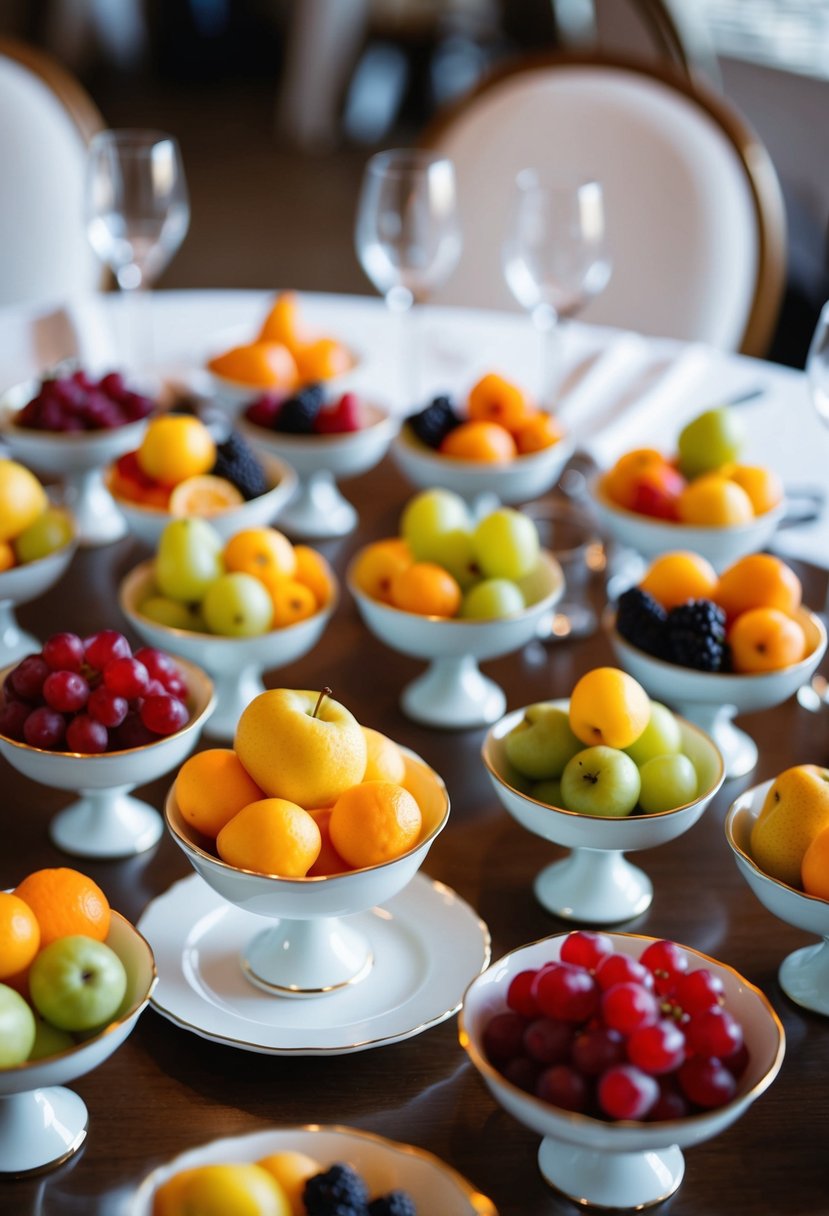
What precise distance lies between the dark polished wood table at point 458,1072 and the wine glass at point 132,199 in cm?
76

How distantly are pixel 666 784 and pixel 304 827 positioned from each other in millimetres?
233

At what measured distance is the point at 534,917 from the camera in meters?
0.87

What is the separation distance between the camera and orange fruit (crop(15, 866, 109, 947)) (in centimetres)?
69

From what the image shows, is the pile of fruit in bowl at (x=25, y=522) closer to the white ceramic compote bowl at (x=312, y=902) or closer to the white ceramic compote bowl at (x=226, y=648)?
the white ceramic compote bowl at (x=226, y=648)

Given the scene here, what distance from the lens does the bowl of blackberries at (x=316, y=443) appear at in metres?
1.40

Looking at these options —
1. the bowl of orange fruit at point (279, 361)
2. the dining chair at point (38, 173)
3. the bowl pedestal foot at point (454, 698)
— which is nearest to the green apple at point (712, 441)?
the bowl pedestal foot at point (454, 698)

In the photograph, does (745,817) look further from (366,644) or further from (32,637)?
(32,637)

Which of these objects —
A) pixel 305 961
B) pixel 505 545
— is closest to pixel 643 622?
pixel 505 545

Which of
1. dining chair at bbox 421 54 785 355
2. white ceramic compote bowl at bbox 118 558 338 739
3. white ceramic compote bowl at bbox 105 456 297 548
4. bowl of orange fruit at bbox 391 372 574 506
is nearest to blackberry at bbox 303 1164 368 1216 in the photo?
white ceramic compote bowl at bbox 118 558 338 739

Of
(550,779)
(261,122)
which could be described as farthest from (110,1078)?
(261,122)

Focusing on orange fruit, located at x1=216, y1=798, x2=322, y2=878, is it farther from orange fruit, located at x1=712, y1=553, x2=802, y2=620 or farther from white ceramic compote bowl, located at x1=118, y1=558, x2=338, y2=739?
orange fruit, located at x1=712, y1=553, x2=802, y2=620

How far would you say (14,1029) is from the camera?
24.7 inches

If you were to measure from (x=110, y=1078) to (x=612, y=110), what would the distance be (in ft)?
5.54

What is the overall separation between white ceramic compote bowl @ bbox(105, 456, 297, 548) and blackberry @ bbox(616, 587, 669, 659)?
0.39 meters
